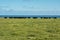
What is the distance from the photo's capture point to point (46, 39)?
1977 cm

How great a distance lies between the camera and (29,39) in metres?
19.9

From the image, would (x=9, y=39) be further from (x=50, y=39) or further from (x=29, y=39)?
(x=50, y=39)

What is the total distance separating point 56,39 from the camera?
1962 cm

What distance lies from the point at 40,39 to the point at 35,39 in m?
0.51

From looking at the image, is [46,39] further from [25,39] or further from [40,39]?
[25,39]

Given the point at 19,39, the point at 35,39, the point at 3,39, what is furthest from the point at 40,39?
the point at 3,39

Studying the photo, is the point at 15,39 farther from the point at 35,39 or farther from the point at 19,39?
the point at 35,39

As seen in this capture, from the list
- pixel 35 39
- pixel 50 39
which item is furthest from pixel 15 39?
pixel 50 39

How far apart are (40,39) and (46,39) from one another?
604 mm

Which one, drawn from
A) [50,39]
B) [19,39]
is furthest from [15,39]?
[50,39]

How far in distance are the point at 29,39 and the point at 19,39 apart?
1.08 m

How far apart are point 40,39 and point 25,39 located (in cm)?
150

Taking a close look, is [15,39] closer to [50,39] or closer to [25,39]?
[25,39]

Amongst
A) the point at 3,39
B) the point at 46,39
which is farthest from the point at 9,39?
the point at 46,39
